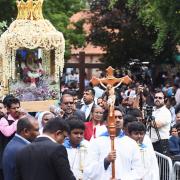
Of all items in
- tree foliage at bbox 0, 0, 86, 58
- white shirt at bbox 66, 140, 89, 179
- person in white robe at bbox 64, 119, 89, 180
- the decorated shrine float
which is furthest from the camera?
tree foliage at bbox 0, 0, 86, 58

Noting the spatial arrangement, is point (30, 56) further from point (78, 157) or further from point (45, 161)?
point (45, 161)

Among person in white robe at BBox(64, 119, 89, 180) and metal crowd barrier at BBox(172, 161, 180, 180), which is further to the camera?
metal crowd barrier at BBox(172, 161, 180, 180)

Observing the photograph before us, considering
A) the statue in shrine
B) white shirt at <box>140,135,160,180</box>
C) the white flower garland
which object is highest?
the white flower garland

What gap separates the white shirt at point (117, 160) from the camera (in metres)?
8.88

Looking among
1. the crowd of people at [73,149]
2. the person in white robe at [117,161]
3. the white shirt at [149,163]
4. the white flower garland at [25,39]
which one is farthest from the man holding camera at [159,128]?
the white flower garland at [25,39]

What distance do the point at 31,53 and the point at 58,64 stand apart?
799mm

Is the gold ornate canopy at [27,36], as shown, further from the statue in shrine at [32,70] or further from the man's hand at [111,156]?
the man's hand at [111,156]

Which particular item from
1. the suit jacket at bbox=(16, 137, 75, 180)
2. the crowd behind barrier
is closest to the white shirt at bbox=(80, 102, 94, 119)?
the crowd behind barrier

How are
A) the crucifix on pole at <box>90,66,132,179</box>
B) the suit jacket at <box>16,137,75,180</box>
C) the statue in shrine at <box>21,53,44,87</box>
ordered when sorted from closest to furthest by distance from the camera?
the suit jacket at <box>16,137,75,180</box>
the crucifix on pole at <box>90,66,132,179</box>
the statue in shrine at <box>21,53,44,87</box>

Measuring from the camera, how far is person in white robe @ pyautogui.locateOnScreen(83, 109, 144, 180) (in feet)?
29.1

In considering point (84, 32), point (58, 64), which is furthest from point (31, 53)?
point (84, 32)

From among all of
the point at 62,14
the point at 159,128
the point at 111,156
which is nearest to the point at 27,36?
the point at 159,128

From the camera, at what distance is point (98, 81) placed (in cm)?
985

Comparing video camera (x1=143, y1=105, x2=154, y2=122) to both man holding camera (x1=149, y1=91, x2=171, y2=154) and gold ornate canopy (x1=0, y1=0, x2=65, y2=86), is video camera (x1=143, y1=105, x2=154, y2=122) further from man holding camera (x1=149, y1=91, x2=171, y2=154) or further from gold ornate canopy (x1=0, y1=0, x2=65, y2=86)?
gold ornate canopy (x1=0, y1=0, x2=65, y2=86)
